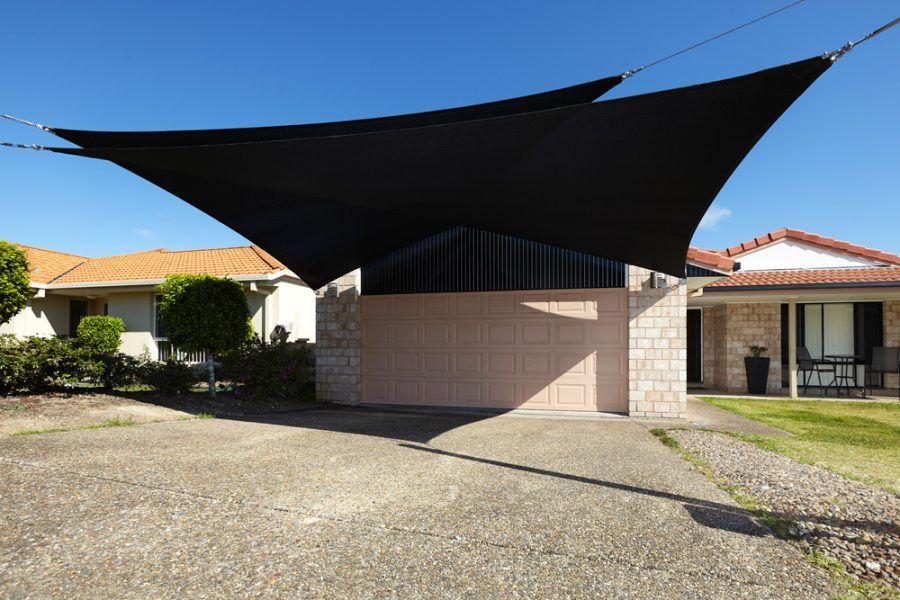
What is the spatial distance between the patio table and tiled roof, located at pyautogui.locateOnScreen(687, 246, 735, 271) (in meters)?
5.90

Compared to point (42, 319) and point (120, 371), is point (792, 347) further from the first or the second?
point (42, 319)

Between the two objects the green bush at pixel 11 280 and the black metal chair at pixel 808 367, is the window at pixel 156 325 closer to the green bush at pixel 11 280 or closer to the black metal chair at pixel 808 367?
the green bush at pixel 11 280

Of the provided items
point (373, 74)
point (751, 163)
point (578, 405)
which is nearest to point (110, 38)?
point (373, 74)

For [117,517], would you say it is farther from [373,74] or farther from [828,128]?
[828,128]

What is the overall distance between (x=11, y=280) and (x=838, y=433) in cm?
1165

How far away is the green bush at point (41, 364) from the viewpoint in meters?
6.45

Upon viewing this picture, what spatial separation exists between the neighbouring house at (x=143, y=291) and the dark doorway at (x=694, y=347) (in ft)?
35.4

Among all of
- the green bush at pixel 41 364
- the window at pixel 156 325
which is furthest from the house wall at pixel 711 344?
the window at pixel 156 325

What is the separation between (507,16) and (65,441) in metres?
7.91

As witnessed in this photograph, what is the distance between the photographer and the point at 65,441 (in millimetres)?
4824

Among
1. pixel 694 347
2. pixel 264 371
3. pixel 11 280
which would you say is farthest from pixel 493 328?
pixel 694 347

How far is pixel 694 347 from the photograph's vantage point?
13.1m

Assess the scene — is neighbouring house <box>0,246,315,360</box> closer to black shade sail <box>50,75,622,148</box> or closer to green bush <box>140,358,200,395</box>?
green bush <box>140,358,200,395</box>

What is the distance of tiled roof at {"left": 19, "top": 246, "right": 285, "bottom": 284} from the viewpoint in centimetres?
1274
